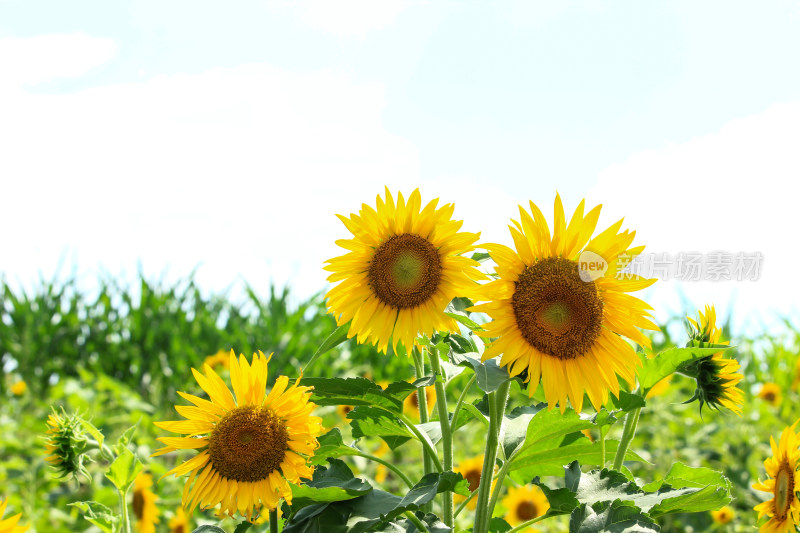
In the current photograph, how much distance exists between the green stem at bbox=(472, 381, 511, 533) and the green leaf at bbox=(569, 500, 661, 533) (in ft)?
0.56

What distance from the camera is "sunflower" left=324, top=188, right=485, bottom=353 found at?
161 centimetres

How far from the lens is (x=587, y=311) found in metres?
1.45

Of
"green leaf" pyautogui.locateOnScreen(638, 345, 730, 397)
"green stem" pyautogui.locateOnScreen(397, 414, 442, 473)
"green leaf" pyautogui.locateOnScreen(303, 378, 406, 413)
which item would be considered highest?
"green leaf" pyautogui.locateOnScreen(638, 345, 730, 397)

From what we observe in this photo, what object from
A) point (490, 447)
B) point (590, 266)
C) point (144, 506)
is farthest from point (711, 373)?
point (144, 506)

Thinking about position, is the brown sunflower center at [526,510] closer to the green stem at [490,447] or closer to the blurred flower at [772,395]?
the green stem at [490,447]

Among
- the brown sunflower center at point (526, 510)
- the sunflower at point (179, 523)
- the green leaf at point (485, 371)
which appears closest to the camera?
the green leaf at point (485, 371)

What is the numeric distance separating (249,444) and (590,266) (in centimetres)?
76

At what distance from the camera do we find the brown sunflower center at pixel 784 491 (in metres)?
1.75

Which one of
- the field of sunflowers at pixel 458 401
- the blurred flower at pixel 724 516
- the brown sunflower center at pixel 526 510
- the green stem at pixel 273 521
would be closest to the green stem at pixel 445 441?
the field of sunflowers at pixel 458 401

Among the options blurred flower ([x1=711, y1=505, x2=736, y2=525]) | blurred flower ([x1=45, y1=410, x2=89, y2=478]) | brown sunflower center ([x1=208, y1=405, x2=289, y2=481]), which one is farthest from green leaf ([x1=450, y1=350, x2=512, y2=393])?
blurred flower ([x1=711, y1=505, x2=736, y2=525])

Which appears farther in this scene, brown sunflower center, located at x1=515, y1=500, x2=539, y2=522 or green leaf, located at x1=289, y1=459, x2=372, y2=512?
brown sunflower center, located at x1=515, y1=500, x2=539, y2=522

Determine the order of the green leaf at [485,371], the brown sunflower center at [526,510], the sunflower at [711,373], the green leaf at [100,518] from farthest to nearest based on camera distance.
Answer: the brown sunflower center at [526,510] → the sunflower at [711,373] → the green leaf at [100,518] → the green leaf at [485,371]

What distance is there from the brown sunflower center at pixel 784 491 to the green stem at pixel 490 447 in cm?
81

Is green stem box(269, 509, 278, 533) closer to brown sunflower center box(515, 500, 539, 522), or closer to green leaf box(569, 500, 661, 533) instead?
green leaf box(569, 500, 661, 533)
